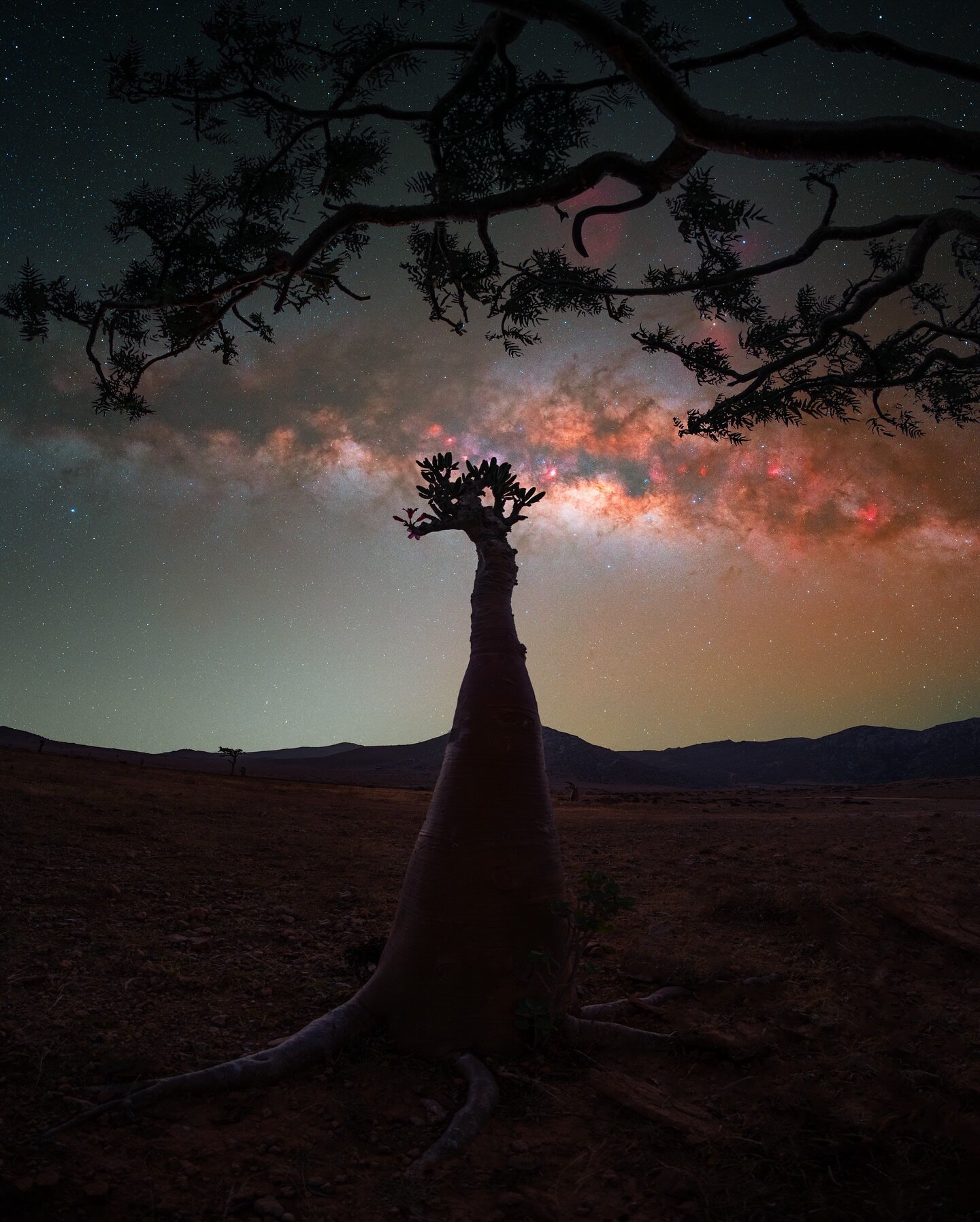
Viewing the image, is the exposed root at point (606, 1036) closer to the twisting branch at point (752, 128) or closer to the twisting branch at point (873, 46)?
the twisting branch at point (752, 128)

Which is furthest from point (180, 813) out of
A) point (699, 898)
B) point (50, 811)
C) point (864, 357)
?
point (864, 357)

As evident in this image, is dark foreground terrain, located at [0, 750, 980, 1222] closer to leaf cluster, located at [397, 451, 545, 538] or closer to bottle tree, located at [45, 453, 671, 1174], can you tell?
bottle tree, located at [45, 453, 671, 1174]

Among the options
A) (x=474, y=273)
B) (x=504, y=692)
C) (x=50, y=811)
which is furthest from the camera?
(x=50, y=811)

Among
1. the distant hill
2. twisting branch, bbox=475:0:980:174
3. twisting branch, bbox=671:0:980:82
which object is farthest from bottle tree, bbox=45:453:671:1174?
the distant hill

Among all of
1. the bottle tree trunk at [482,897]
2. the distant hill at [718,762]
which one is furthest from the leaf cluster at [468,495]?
the distant hill at [718,762]

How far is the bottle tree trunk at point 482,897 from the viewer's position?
3.89 metres

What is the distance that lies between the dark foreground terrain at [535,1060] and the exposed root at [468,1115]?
81 millimetres

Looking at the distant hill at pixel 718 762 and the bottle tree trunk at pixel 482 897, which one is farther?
the distant hill at pixel 718 762

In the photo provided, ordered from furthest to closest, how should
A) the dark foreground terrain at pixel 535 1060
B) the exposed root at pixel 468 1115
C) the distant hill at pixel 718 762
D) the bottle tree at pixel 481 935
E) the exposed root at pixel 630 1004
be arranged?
the distant hill at pixel 718 762 → the exposed root at pixel 630 1004 → the bottle tree at pixel 481 935 → the exposed root at pixel 468 1115 → the dark foreground terrain at pixel 535 1060

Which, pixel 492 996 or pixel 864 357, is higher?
pixel 864 357

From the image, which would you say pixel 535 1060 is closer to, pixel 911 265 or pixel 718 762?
pixel 911 265

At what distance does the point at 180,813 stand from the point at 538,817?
10320mm

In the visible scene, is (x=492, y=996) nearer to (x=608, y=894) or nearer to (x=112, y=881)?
(x=608, y=894)

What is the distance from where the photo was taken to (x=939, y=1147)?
280cm
